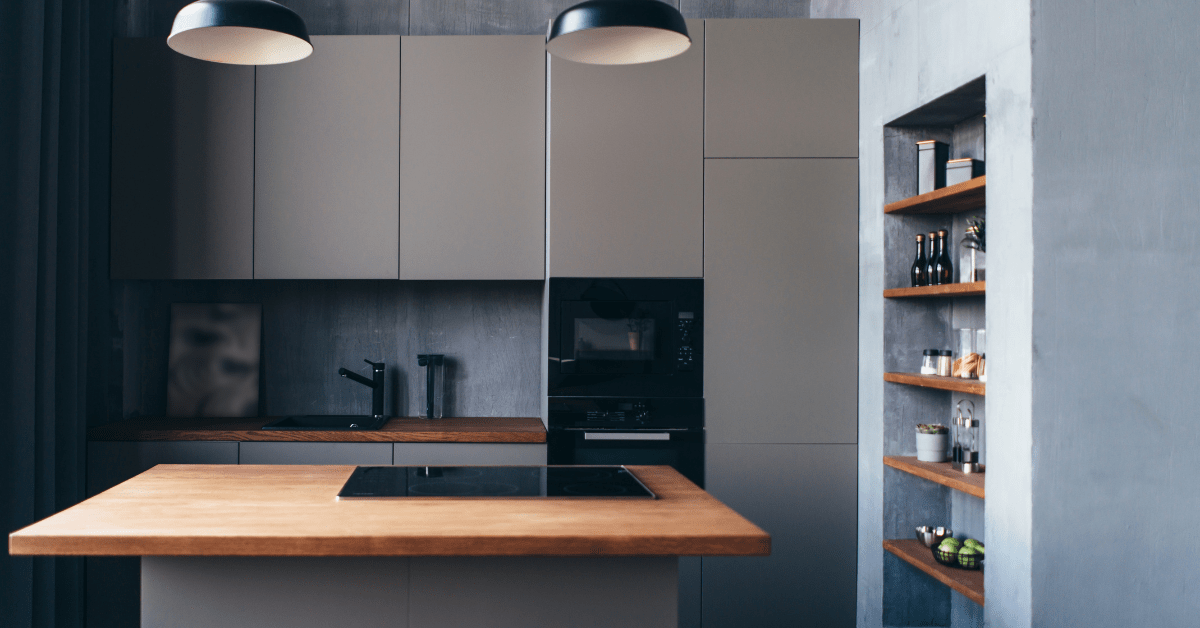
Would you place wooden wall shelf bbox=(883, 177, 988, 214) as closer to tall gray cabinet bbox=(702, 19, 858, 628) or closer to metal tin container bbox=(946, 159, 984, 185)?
metal tin container bbox=(946, 159, 984, 185)

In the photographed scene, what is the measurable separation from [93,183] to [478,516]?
2.44 m

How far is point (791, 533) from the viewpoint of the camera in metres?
2.93

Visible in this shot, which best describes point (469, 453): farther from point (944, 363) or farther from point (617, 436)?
point (944, 363)

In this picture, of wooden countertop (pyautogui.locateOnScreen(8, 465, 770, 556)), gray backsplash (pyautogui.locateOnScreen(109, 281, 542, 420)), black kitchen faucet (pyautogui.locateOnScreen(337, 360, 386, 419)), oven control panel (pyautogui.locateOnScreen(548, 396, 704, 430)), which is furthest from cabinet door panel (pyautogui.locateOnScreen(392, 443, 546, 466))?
wooden countertop (pyautogui.locateOnScreen(8, 465, 770, 556))

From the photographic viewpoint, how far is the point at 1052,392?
1887mm

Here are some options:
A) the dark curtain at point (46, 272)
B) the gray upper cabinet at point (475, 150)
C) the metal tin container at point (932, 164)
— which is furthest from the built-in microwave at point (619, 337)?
the dark curtain at point (46, 272)

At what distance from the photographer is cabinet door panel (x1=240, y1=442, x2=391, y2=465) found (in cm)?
288

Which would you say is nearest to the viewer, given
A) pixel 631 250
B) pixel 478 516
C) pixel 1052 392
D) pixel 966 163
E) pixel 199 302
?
pixel 478 516

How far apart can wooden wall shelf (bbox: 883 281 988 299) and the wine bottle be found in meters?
0.08

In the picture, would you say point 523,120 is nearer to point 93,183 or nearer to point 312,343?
point 312,343

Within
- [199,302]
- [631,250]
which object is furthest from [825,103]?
[199,302]

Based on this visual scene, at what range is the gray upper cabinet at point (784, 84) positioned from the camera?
2982mm

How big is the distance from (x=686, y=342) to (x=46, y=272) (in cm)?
229

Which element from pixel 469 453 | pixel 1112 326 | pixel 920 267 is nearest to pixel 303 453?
pixel 469 453
